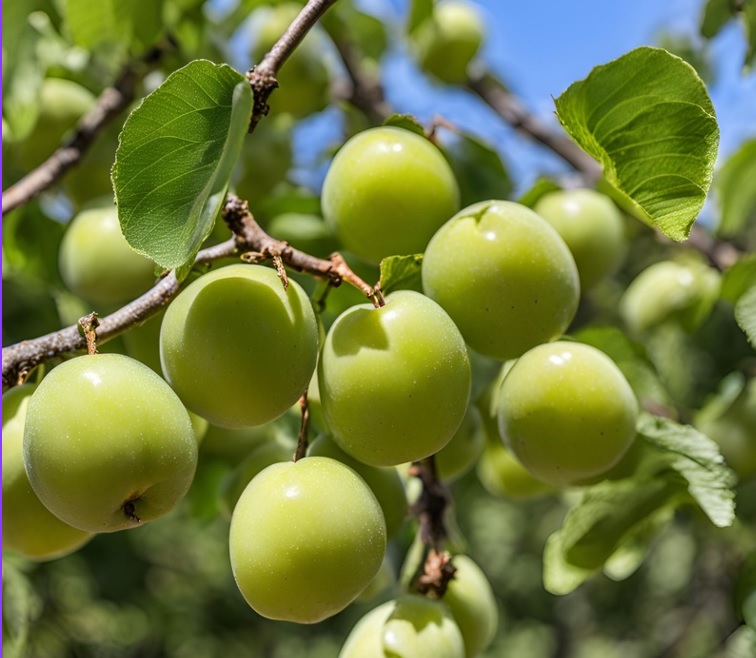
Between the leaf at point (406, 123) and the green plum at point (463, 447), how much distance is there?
24 centimetres

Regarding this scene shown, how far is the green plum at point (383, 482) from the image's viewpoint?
627 millimetres

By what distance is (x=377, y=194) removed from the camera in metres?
0.69

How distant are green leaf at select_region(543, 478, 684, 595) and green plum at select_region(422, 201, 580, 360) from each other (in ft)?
0.56

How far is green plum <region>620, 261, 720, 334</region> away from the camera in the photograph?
1.11m

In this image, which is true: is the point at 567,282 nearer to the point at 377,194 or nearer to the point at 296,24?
the point at 377,194

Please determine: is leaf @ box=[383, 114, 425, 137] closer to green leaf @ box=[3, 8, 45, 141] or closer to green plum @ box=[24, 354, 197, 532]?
green plum @ box=[24, 354, 197, 532]

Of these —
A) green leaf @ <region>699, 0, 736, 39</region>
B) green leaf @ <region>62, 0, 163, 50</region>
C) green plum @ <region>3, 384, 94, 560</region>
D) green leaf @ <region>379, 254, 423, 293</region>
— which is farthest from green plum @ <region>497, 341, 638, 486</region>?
green leaf @ <region>62, 0, 163, 50</region>

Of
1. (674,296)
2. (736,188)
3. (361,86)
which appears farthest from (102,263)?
(736,188)

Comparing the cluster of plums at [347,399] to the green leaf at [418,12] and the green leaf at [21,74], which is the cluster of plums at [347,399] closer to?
the green leaf at [21,74]

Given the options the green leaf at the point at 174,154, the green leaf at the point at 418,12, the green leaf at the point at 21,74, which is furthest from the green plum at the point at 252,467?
the green leaf at the point at 418,12

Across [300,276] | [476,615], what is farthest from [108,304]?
[476,615]

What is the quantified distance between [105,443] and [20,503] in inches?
6.5

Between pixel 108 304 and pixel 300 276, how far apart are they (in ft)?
0.90

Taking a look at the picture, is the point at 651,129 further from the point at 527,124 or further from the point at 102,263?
the point at 527,124
